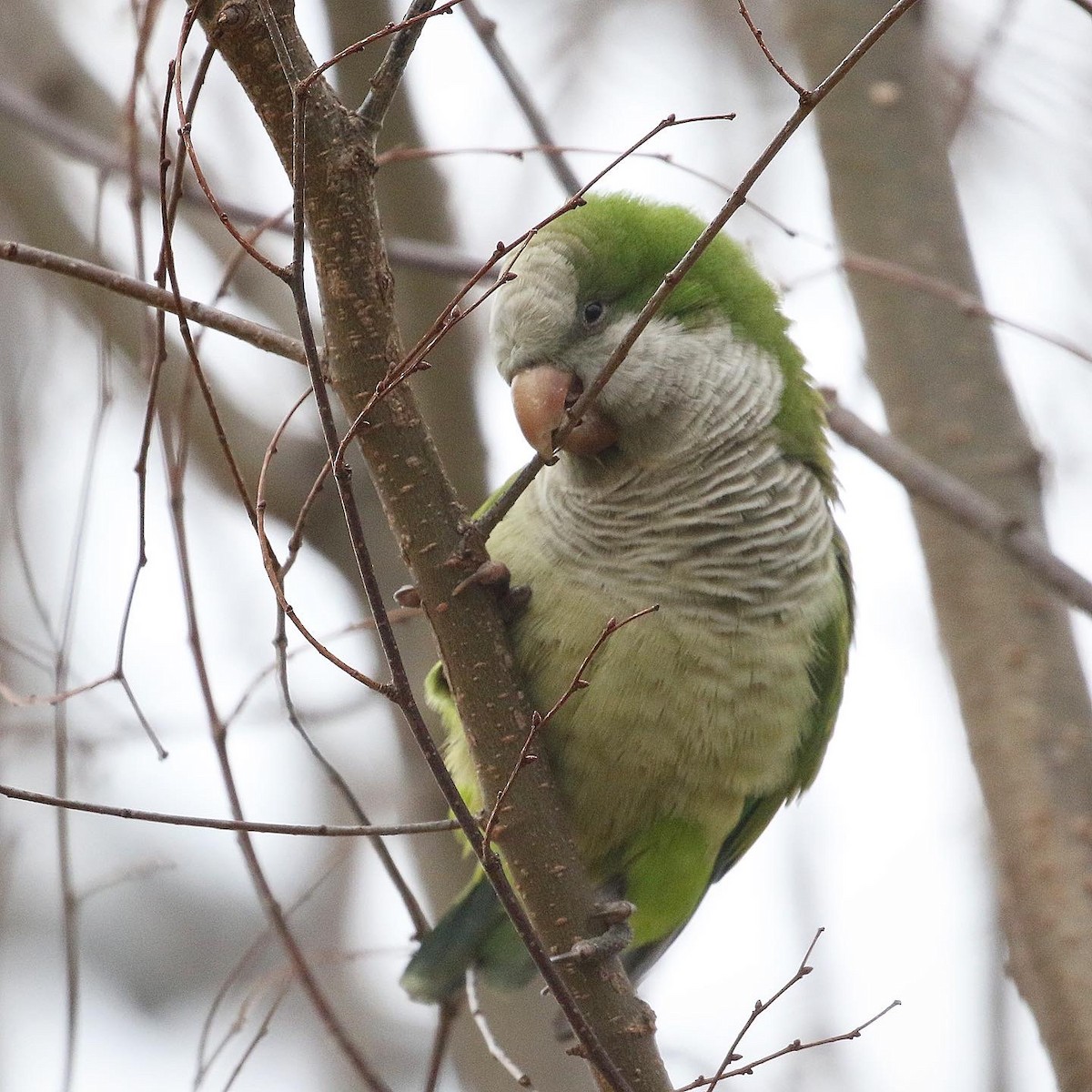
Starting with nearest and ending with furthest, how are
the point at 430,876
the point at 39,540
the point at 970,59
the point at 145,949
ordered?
the point at 430,876, the point at 970,59, the point at 39,540, the point at 145,949

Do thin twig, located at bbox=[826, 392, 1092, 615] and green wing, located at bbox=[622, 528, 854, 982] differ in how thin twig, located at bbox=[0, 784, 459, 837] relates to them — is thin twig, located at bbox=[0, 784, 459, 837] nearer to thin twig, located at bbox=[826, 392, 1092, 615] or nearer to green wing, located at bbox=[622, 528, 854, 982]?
green wing, located at bbox=[622, 528, 854, 982]

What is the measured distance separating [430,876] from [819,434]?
1.87m

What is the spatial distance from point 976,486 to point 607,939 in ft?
6.78

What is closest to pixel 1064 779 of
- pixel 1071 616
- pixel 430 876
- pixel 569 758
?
pixel 1071 616

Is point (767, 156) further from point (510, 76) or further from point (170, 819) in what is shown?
point (510, 76)

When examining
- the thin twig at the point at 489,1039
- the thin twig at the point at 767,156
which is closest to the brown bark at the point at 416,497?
the thin twig at the point at 489,1039

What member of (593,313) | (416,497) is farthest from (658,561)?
(416,497)

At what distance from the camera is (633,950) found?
377cm

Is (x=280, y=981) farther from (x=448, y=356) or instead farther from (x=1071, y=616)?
(x=1071, y=616)

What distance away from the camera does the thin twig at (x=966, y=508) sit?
3070mm

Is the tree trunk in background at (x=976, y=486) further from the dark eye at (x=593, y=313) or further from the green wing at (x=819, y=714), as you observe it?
the dark eye at (x=593, y=313)

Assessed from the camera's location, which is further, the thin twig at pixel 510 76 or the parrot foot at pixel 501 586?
the thin twig at pixel 510 76

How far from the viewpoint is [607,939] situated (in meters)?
2.40

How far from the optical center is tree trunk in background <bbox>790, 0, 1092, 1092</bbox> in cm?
339
